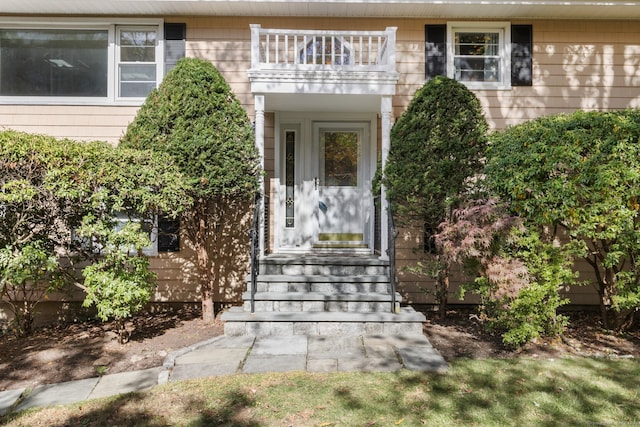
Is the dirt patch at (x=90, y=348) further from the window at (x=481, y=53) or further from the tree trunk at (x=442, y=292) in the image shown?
the window at (x=481, y=53)

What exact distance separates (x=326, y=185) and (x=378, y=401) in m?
4.42

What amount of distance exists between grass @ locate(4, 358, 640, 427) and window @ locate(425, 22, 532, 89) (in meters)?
4.67

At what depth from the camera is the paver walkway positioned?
3.72 meters

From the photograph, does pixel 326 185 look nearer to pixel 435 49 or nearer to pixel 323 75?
pixel 323 75

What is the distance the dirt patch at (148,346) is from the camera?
4.34 metres

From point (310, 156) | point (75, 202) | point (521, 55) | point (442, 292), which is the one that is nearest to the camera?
point (75, 202)

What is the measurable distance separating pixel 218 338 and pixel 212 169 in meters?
2.08

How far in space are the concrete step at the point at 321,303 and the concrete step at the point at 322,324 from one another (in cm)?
26

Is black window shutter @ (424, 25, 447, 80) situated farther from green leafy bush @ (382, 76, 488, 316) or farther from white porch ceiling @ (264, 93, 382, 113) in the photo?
green leafy bush @ (382, 76, 488, 316)

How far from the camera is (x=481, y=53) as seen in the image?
6965 mm

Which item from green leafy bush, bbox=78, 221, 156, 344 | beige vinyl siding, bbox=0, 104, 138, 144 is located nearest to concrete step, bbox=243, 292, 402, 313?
green leafy bush, bbox=78, 221, 156, 344

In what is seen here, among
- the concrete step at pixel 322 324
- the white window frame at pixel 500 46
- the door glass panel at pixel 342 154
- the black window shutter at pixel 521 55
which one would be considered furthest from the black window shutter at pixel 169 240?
the black window shutter at pixel 521 55

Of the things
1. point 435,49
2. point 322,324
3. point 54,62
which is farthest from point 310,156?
point 54,62

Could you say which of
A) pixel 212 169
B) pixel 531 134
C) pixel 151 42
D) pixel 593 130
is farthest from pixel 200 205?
pixel 593 130
